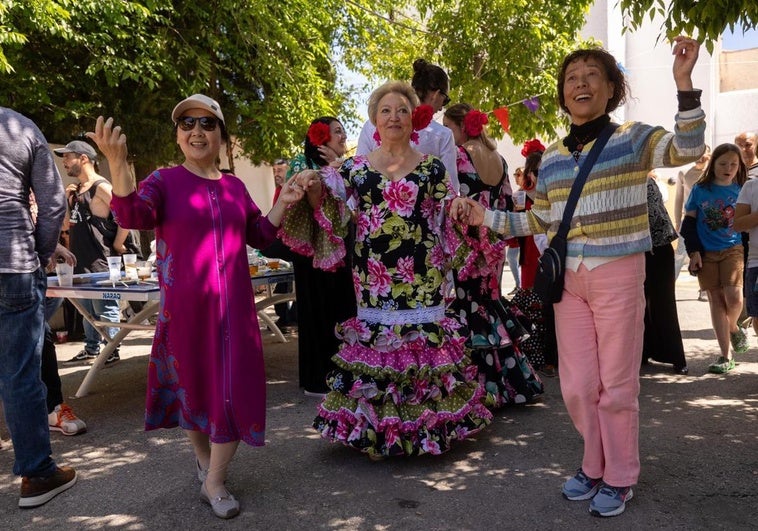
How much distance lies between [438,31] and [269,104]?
10.7ft

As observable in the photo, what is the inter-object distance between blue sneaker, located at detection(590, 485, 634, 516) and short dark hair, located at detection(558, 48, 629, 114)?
1.76 m

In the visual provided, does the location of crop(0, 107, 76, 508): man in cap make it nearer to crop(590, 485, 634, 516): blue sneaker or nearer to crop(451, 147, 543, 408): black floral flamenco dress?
crop(451, 147, 543, 408): black floral flamenco dress

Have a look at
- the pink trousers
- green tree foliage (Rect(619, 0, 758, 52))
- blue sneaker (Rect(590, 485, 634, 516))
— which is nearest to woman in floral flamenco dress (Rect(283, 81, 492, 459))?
the pink trousers

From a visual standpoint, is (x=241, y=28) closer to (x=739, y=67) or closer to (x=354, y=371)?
(x=354, y=371)

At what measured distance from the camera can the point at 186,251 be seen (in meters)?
3.27

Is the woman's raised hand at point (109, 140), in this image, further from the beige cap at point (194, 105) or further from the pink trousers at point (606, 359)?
the pink trousers at point (606, 359)

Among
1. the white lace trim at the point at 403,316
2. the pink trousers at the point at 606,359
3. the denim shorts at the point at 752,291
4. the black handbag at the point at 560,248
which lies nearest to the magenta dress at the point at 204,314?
the white lace trim at the point at 403,316

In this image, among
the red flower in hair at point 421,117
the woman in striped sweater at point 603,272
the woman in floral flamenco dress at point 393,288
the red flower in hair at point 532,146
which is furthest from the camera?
the red flower in hair at point 532,146

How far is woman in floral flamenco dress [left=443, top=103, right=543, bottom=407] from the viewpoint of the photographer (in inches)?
188

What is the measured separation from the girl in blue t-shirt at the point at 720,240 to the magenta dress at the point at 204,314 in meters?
4.24

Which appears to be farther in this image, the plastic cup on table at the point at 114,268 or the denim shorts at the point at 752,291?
the plastic cup on table at the point at 114,268

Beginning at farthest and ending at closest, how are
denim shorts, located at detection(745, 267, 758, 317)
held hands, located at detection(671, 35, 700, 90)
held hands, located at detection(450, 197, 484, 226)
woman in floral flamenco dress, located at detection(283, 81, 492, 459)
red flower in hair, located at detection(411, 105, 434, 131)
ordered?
denim shorts, located at detection(745, 267, 758, 317) → red flower in hair, located at detection(411, 105, 434, 131) → woman in floral flamenco dress, located at detection(283, 81, 492, 459) → held hands, located at detection(450, 197, 484, 226) → held hands, located at detection(671, 35, 700, 90)

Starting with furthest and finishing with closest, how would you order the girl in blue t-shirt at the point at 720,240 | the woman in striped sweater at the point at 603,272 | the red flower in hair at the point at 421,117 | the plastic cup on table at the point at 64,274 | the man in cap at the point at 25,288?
the girl in blue t-shirt at the point at 720,240, the plastic cup on table at the point at 64,274, the red flower in hair at the point at 421,117, the man in cap at the point at 25,288, the woman in striped sweater at the point at 603,272

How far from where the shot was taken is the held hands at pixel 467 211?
141 inches
